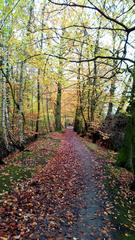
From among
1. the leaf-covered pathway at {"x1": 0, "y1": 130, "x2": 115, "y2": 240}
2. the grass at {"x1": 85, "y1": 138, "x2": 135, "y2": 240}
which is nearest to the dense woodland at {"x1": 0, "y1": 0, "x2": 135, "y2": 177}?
the grass at {"x1": 85, "y1": 138, "x2": 135, "y2": 240}

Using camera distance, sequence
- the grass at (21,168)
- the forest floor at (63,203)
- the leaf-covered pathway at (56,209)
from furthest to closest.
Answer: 1. the grass at (21,168)
2. the forest floor at (63,203)
3. the leaf-covered pathway at (56,209)

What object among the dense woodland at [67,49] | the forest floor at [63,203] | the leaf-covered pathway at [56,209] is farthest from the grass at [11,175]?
the dense woodland at [67,49]

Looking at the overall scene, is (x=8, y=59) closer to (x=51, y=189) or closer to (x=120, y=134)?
(x=51, y=189)

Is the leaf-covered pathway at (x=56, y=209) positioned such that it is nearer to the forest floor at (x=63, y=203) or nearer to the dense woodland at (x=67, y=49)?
the forest floor at (x=63, y=203)

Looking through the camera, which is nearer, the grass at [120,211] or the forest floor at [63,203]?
the forest floor at [63,203]

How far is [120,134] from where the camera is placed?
19.6 meters

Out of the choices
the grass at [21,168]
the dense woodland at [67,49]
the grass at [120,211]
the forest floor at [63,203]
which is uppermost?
the dense woodland at [67,49]

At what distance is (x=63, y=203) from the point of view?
7359 mm

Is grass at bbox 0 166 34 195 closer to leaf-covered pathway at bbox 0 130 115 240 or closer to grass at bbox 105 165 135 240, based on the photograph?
leaf-covered pathway at bbox 0 130 115 240

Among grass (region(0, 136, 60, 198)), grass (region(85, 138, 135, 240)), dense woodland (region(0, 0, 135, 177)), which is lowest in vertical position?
grass (region(85, 138, 135, 240))

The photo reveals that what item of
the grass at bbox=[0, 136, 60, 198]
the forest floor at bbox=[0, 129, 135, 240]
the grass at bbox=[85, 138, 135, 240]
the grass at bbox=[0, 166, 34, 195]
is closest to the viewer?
the forest floor at bbox=[0, 129, 135, 240]

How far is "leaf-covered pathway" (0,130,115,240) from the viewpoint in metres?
5.62

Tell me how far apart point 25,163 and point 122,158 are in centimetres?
507

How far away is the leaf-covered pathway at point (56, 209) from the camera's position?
5.62 metres
